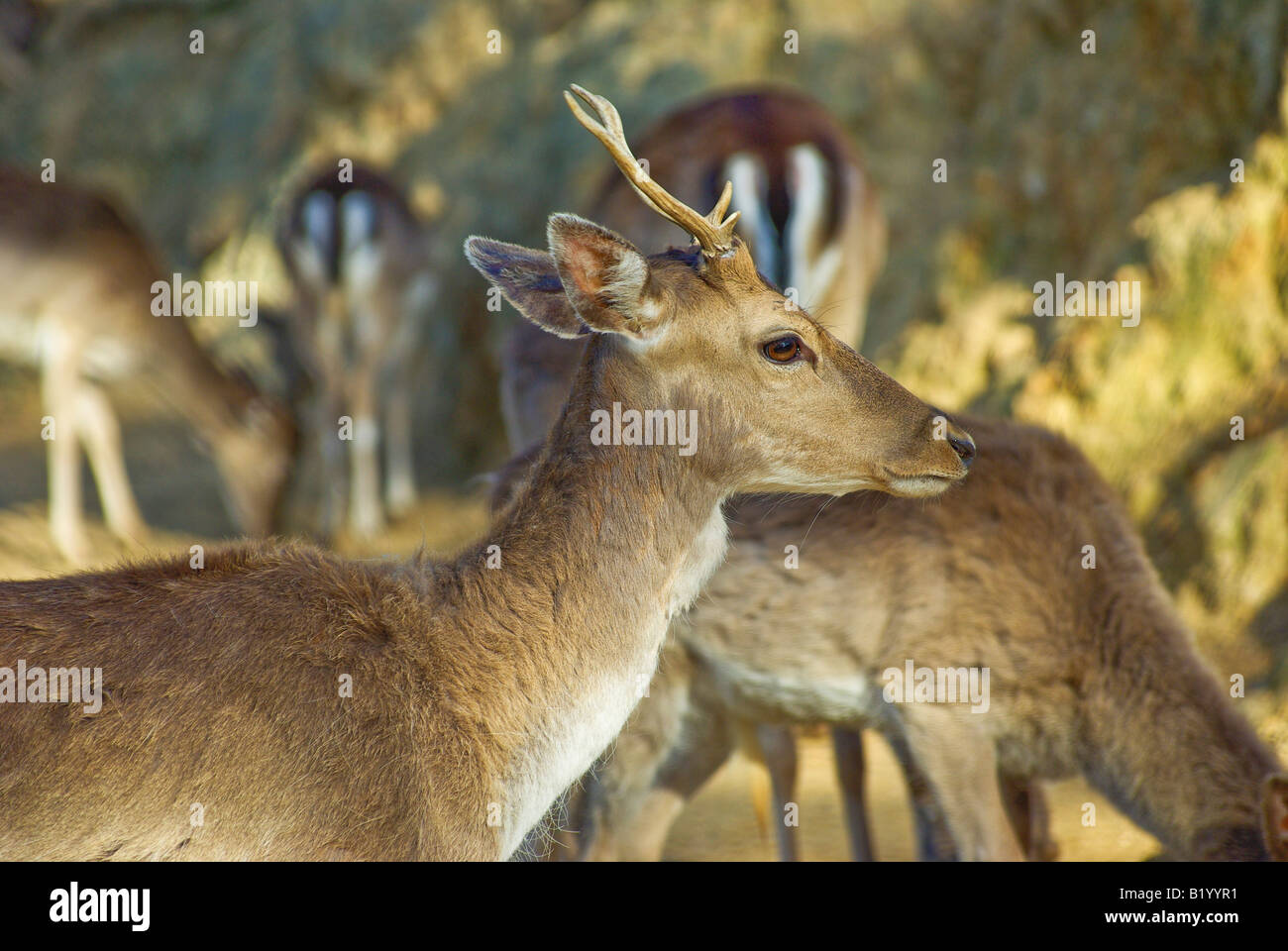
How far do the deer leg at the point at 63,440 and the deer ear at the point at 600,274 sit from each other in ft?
22.9

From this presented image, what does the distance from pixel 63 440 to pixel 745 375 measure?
7.36 m

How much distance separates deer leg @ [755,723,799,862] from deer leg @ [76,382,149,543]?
6091mm

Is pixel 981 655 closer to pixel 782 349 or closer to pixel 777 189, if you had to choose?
pixel 782 349

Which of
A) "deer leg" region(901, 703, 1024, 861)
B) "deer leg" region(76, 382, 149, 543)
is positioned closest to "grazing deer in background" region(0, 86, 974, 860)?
"deer leg" region(901, 703, 1024, 861)

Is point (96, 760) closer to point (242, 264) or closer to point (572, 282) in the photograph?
point (572, 282)

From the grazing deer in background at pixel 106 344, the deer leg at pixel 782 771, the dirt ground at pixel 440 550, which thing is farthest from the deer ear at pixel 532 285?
the grazing deer in background at pixel 106 344

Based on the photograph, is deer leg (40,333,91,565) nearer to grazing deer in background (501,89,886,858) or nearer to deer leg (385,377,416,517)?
deer leg (385,377,416,517)

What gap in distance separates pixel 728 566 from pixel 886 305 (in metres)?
5.12

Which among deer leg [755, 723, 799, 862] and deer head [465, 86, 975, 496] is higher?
deer head [465, 86, 975, 496]

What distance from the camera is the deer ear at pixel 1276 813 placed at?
11.8 ft

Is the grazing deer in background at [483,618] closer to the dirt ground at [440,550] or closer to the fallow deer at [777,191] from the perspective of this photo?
the dirt ground at [440,550]

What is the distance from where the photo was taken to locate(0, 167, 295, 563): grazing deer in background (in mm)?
9688

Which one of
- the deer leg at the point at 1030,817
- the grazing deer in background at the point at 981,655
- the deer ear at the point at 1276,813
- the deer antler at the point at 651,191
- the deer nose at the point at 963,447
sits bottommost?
the deer leg at the point at 1030,817

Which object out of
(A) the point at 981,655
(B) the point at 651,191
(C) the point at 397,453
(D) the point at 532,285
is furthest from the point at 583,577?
(C) the point at 397,453
